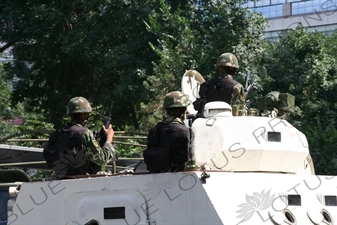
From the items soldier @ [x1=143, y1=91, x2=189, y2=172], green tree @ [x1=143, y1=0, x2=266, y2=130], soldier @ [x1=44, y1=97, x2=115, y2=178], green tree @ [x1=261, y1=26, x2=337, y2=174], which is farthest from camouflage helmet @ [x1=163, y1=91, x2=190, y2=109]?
green tree @ [x1=261, y1=26, x2=337, y2=174]

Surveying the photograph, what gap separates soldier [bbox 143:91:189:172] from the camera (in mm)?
9039

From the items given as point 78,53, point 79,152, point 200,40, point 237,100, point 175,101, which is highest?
point 200,40

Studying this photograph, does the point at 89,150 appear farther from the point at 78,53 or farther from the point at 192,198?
the point at 78,53

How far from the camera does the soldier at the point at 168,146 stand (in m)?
9.04

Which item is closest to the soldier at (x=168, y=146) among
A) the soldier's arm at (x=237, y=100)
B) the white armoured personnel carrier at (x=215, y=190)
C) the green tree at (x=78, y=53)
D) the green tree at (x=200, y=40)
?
the white armoured personnel carrier at (x=215, y=190)

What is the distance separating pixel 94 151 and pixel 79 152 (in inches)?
7.3

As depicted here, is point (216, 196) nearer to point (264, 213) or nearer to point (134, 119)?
point (264, 213)

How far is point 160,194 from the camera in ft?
28.2

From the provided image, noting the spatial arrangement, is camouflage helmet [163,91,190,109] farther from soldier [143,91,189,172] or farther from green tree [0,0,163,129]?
green tree [0,0,163,129]

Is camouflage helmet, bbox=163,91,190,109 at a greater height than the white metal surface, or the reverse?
camouflage helmet, bbox=163,91,190,109

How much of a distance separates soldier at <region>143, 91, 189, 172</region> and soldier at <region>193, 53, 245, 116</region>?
1.15 metres

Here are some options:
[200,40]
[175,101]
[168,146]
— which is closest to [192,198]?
[168,146]

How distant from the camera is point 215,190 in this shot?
8.44m

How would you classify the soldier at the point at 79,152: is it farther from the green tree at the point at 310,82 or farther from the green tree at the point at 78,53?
the green tree at the point at 78,53
